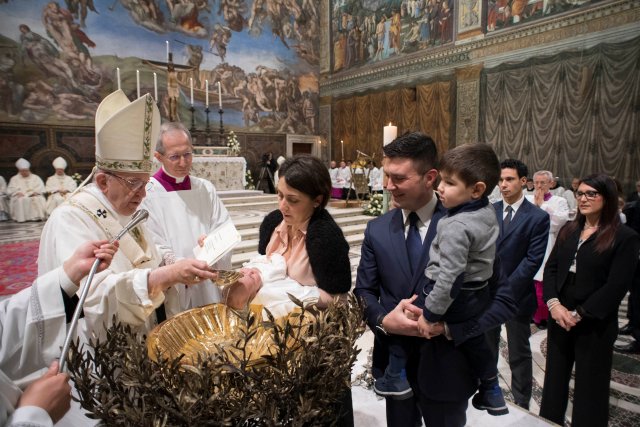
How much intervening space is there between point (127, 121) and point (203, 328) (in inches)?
42.5

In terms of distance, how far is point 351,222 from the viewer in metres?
9.56

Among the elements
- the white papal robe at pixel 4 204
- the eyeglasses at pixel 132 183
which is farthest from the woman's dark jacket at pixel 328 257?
the white papal robe at pixel 4 204

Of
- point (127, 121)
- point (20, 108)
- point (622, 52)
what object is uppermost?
point (622, 52)

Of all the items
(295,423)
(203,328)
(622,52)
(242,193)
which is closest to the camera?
(295,423)

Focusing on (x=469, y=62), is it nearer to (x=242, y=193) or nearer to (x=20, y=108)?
(x=242, y=193)

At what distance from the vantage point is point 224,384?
2.94ft

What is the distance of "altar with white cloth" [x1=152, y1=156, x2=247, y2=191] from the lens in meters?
9.93

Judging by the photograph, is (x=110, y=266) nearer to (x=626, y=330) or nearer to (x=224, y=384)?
(x=224, y=384)

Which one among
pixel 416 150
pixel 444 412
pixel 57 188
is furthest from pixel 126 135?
pixel 57 188

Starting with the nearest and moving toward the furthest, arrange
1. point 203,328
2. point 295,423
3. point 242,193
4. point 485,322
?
1. point 295,423
2. point 203,328
3. point 485,322
4. point 242,193

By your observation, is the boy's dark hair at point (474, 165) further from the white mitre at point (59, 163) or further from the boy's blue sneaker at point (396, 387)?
the white mitre at point (59, 163)

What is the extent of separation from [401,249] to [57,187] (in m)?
11.5

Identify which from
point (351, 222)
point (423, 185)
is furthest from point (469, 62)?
point (423, 185)

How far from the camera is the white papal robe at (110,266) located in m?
1.53
